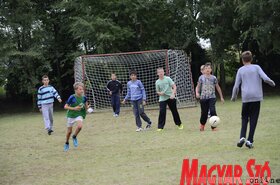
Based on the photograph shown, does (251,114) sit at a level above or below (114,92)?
above

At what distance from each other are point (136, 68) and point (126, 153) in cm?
1384

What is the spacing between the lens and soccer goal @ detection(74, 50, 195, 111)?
68.6ft

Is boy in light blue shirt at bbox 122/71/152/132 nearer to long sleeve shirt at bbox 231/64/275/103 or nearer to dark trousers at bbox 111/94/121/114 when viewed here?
long sleeve shirt at bbox 231/64/275/103

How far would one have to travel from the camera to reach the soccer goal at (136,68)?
20906mm

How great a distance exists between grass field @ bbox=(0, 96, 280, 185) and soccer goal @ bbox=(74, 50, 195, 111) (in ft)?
23.2

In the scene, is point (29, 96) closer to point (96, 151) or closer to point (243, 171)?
point (96, 151)

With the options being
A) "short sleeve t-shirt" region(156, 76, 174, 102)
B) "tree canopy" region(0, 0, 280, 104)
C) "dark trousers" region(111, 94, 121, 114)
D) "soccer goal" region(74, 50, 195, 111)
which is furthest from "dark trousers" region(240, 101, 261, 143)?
"tree canopy" region(0, 0, 280, 104)

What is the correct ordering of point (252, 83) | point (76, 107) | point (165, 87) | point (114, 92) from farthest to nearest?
point (114, 92), point (165, 87), point (76, 107), point (252, 83)

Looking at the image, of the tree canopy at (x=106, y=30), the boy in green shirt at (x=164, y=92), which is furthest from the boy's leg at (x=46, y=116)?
the tree canopy at (x=106, y=30)

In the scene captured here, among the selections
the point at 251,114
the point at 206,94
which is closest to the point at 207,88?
the point at 206,94

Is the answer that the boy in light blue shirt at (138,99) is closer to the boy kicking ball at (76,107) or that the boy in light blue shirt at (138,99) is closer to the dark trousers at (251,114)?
the boy kicking ball at (76,107)

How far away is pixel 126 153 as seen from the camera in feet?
29.8

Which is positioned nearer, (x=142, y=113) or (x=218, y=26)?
(x=142, y=113)

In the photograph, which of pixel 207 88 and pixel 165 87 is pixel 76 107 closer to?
pixel 165 87
